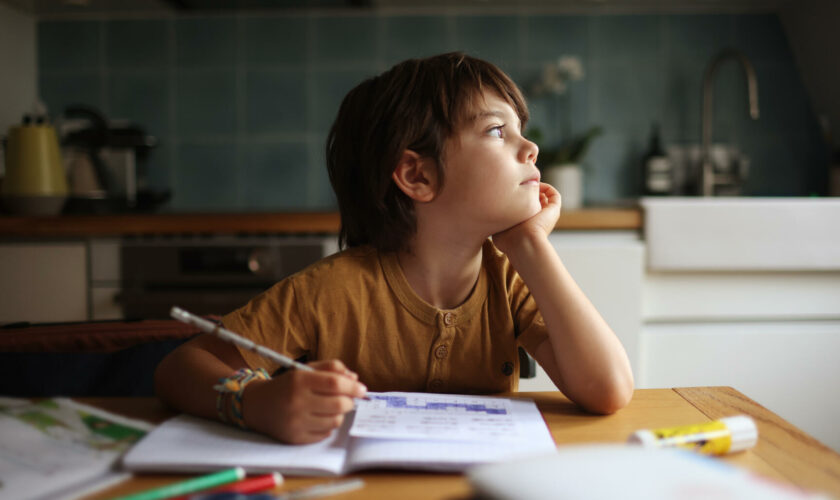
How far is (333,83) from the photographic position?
7.88 ft

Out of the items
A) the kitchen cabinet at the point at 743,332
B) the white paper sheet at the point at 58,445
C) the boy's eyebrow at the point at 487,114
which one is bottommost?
the kitchen cabinet at the point at 743,332

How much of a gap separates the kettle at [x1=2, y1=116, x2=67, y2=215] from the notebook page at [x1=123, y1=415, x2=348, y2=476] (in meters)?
1.58

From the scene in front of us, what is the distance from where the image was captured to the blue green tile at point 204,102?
2.40 metres

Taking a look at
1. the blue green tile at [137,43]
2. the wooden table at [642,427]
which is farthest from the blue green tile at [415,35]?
the wooden table at [642,427]

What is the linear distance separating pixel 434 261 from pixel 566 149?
154 centimetres

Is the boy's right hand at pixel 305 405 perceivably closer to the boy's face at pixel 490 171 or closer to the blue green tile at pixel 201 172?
the boy's face at pixel 490 171

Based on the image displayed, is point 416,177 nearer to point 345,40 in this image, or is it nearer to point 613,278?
point 613,278

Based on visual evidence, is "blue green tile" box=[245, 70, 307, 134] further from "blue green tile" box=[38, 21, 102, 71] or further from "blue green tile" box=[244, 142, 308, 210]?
"blue green tile" box=[38, 21, 102, 71]

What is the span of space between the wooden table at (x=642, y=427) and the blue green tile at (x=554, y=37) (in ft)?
6.14

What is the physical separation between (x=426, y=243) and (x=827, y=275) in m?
1.42

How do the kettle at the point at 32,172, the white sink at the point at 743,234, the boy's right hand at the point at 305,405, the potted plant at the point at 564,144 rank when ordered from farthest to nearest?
the potted plant at the point at 564,144
the kettle at the point at 32,172
the white sink at the point at 743,234
the boy's right hand at the point at 305,405

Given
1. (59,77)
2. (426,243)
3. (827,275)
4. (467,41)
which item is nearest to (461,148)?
(426,243)

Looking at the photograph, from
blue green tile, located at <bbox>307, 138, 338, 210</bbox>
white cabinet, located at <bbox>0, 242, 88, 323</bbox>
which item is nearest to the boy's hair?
white cabinet, located at <bbox>0, 242, 88, 323</bbox>

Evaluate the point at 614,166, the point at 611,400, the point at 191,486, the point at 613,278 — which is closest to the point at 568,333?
the point at 611,400
